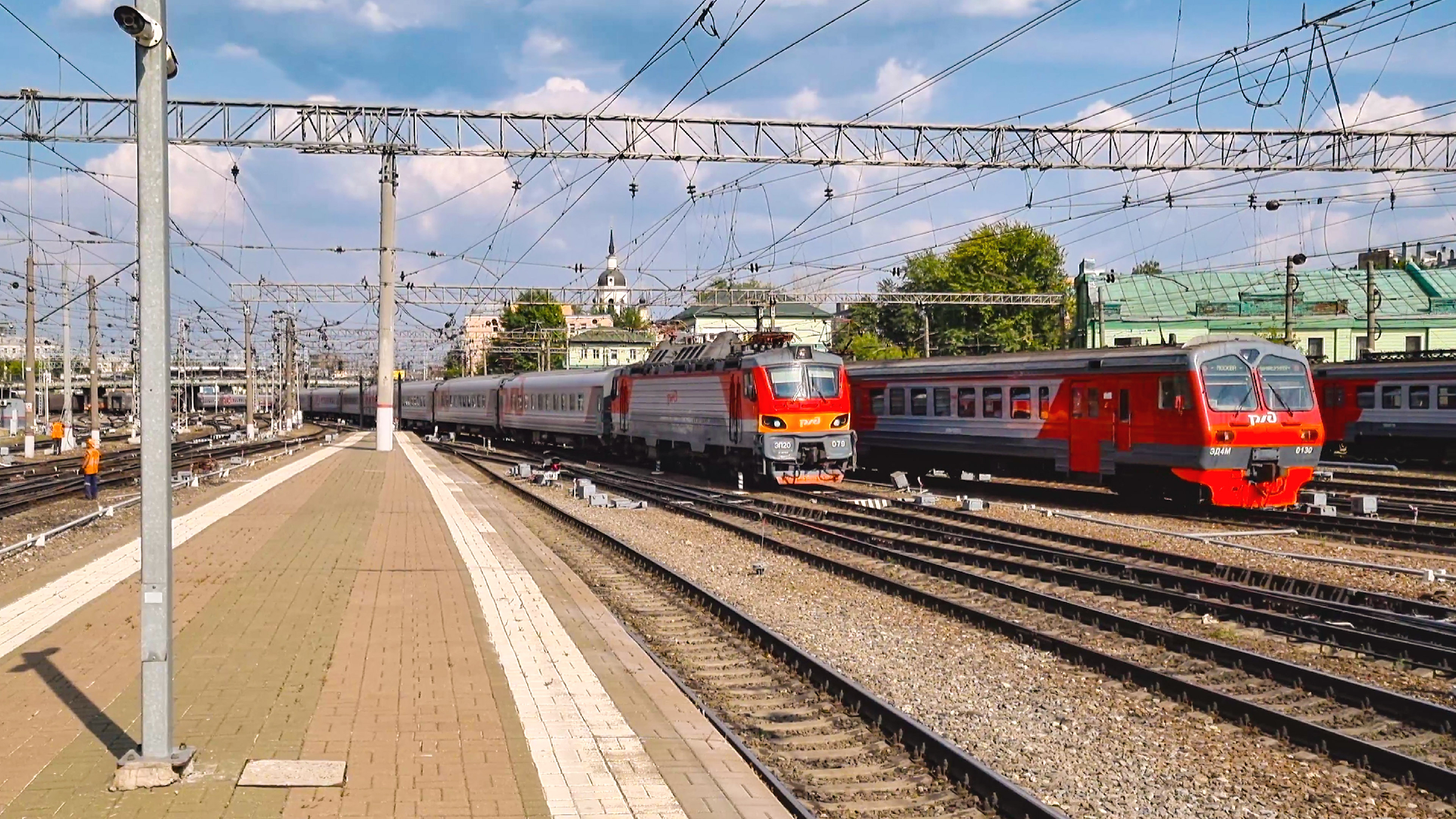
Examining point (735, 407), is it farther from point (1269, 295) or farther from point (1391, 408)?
point (1269, 295)

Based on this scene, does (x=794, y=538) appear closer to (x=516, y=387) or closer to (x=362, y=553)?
(x=362, y=553)

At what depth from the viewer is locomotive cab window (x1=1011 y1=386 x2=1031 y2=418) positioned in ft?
78.7

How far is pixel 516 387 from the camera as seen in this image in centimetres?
5050

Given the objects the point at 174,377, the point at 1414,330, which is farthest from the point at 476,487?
the point at 174,377

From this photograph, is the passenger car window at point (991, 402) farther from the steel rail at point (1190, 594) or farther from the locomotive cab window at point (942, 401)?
the steel rail at point (1190, 594)

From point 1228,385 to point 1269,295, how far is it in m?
44.3

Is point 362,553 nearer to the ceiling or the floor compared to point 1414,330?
nearer to the floor

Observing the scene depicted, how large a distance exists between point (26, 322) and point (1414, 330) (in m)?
58.1

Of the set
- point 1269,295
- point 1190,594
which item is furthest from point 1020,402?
point 1269,295

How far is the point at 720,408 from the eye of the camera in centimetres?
2766

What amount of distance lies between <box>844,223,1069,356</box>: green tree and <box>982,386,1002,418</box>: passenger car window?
155ft

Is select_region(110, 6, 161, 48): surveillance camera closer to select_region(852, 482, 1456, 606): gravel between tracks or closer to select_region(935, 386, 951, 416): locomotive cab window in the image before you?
select_region(852, 482, 1456, 606): gravel between tracks

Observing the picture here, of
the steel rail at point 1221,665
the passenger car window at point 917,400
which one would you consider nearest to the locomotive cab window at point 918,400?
the passenger car window at point 917,400

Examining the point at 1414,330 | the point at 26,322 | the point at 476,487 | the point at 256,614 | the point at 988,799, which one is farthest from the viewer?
the point at 1414,330
